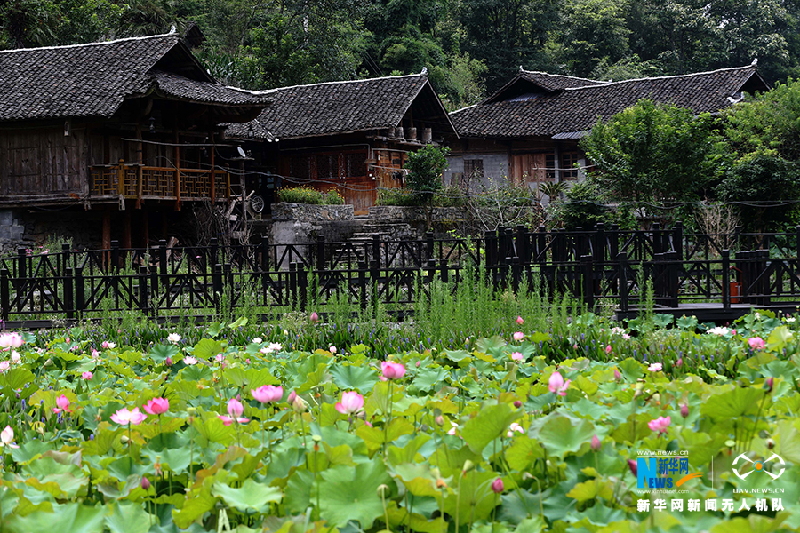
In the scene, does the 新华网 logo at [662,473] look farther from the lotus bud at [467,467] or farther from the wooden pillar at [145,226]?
the wooden pillar at [145,226]

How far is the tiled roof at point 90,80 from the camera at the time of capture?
20.0 meters

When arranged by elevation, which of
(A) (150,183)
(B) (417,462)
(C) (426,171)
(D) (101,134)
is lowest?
(B) (417,462)

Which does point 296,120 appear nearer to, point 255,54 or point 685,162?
point 255,54

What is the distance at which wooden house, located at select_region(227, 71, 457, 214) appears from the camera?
26.8m

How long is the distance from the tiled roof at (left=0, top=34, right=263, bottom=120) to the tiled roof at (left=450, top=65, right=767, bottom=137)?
40.9ft

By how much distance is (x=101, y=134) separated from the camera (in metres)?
21.3

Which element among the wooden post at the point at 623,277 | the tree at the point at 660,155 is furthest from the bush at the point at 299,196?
the wooden post at the point at 623,277

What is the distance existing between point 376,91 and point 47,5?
40.0 ft

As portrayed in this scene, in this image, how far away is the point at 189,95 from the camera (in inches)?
825

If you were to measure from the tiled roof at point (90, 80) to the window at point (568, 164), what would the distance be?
14.1 m

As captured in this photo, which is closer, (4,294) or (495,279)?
(495,279)

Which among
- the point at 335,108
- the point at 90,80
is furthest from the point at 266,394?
the point at 335,108

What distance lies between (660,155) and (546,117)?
1163 cm

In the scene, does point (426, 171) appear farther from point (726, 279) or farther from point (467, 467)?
point (467, 467)
